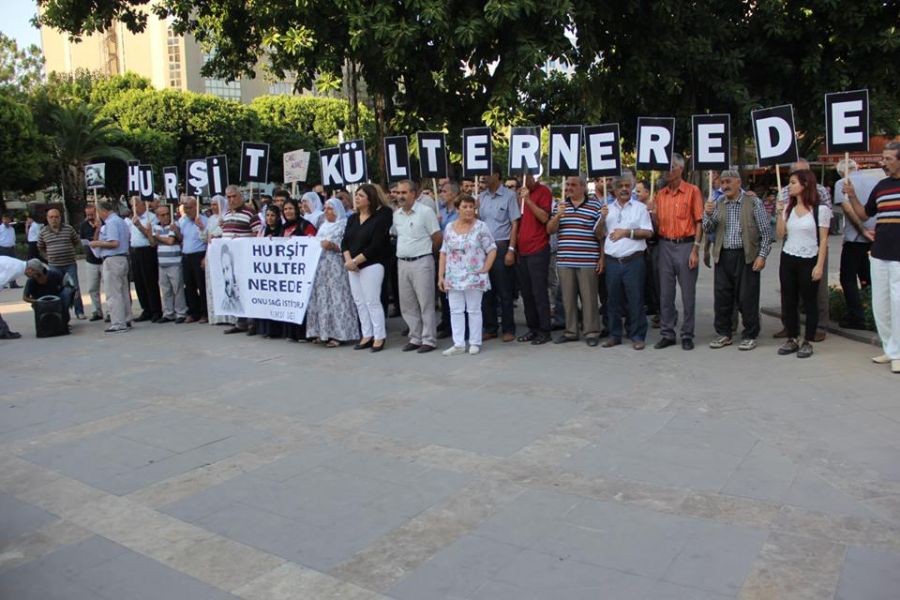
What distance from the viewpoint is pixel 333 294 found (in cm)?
970

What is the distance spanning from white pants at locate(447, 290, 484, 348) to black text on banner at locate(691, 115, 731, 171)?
2883 mm

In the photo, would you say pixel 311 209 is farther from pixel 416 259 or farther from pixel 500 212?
pixel 500 212

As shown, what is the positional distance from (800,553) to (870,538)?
442 millimetres

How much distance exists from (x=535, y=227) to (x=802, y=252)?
115 inches

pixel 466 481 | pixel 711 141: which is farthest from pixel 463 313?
pixel 466 481

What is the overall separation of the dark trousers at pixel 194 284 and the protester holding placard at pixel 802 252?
8.21 meters

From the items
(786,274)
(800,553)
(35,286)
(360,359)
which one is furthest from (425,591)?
(35,286)

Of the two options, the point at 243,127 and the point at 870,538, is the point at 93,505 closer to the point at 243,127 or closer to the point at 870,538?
the point at 870,538

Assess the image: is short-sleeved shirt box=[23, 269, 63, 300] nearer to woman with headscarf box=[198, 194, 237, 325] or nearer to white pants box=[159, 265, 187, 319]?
white pants box=[159, 265, 187, 319]

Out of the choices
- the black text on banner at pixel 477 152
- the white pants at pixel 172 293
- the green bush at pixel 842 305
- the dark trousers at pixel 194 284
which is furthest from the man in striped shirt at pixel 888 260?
the white pants at pixel 172 293

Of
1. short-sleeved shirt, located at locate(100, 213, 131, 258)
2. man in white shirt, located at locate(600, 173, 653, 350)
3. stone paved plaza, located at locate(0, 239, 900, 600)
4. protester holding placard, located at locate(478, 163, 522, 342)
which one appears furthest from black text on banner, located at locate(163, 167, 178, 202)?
man in white shirt, located at locate(600, 173, 653, 350)

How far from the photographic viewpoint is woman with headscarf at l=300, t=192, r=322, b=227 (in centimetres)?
1103

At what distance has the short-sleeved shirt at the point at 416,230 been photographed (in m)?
9.08

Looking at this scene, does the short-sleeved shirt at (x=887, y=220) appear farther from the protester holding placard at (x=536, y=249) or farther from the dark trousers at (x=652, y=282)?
the protester holding placard at (x=536, y=249)
